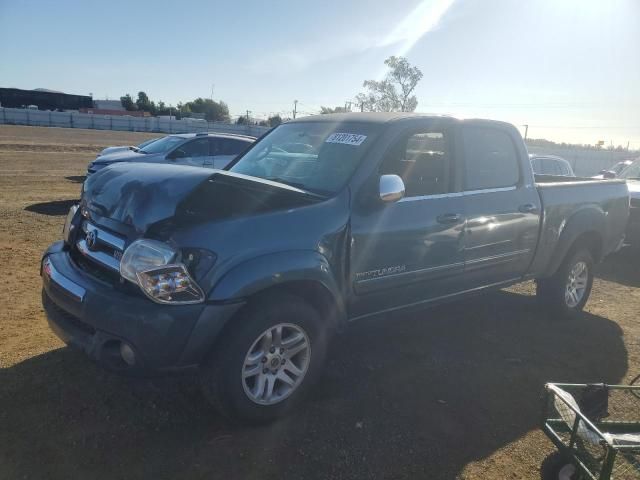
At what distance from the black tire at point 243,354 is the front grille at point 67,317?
705mm

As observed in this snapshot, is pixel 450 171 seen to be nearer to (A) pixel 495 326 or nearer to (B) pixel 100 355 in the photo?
(A) pixel 495 326

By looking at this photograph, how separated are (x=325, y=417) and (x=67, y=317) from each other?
5.70ft

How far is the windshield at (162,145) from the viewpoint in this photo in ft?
37.3

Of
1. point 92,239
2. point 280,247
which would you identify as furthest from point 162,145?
point 280,247

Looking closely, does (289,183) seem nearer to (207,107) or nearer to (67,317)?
(67,317)

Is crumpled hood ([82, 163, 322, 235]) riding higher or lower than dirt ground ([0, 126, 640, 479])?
higher

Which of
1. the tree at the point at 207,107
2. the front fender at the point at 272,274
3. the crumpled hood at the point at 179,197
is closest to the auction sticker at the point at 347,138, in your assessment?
the crumpled hood at the point at 179,197

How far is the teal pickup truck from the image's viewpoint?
8.99ft

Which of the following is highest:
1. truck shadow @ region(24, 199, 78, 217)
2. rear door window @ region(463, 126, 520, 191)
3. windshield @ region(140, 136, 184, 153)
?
rear door window @ region(463, 126, 520, 191)

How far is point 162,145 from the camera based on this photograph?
11617 millimetres

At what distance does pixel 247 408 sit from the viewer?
3000 mm

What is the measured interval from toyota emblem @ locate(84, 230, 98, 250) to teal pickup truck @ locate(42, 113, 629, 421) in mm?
15

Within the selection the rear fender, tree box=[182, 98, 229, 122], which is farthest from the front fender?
tree box=[182, 98, 229, 122]

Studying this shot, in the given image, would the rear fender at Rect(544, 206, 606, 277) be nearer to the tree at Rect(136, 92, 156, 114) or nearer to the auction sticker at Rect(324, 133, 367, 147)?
the auction sticker at Rect(324, 133, 367, 147)
